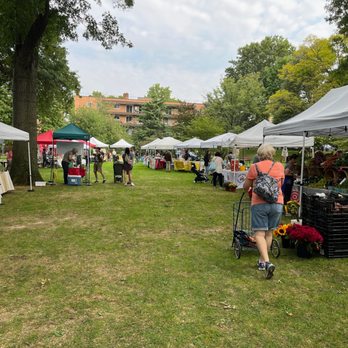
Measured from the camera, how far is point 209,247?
5.70 meters

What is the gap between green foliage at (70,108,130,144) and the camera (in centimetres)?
5119

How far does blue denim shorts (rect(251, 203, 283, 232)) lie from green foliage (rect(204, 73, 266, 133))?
117 feet

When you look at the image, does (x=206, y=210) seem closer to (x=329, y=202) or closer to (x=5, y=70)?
(x=329, y=202)

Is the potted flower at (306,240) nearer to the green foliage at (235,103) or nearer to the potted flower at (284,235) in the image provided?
the potted flower at (284,235)

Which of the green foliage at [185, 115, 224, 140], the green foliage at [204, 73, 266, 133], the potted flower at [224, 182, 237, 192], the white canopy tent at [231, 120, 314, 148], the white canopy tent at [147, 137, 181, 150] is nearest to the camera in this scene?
the white canopy tent at [231, 120, 314, 148]

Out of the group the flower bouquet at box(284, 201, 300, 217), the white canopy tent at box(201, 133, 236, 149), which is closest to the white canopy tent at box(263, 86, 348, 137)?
the flower bouquet at box(284, 201, 300, 217)

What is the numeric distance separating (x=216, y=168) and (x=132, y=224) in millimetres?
8149

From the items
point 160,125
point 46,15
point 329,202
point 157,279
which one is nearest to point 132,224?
point 157,279

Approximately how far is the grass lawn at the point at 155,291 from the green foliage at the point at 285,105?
30.8 metres

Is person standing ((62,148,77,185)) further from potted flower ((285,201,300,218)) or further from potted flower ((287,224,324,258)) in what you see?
potted flower ((287,224,324,258))

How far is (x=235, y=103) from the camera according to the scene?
40.1 m

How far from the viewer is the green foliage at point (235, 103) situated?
39.8 m

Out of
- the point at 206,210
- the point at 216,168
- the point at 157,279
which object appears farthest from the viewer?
the point at 216,168

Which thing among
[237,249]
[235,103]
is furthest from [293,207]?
[235,103]
